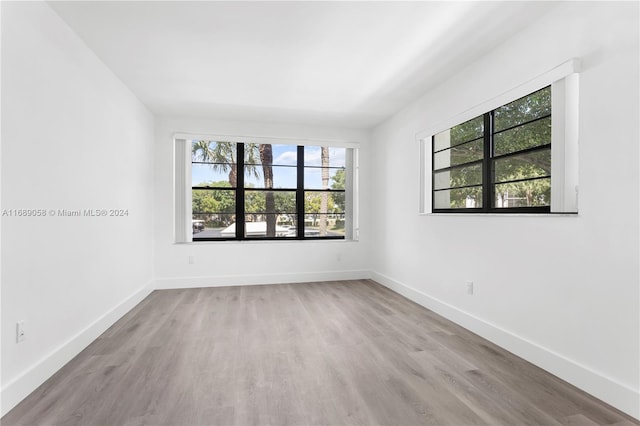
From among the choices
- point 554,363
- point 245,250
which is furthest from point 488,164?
point 245,250

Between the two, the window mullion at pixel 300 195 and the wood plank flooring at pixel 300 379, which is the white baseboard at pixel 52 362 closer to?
the wood plank flooring at pixel 300 379

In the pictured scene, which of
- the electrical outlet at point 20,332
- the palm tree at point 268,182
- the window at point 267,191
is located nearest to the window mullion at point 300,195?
the window at point 267,191

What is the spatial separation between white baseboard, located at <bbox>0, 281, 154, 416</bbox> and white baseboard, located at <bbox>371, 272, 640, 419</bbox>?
10.9ft

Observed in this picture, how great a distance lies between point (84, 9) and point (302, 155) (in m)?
3.44

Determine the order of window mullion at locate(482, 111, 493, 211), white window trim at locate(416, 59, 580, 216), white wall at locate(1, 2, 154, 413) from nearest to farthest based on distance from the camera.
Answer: white wall at locate(1, 2, 154, 413), white window trim at locate(416, 59, 580, 216), window mullion at locate(482, 111, 493, 211)

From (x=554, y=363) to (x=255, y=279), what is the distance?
12.4 feet

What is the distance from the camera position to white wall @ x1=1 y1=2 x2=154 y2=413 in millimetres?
1928

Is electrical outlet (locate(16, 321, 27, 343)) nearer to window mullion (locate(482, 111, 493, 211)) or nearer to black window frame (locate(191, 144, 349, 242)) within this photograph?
black window frame (locate(191, 144, 349, 242))

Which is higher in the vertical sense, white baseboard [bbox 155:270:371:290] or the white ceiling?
the white ceiling

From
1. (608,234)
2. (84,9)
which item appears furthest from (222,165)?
(608,234)

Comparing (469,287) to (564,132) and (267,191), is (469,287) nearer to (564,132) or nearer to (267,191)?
(564,132)

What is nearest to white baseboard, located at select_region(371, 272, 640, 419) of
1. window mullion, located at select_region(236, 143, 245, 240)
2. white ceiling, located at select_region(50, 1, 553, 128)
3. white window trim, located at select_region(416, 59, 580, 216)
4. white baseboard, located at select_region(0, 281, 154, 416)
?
white window trim, located at select_region(416, 59, 580, 216)

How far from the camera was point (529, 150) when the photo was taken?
262 centimetres

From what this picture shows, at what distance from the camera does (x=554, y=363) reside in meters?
2.27
